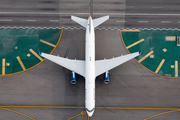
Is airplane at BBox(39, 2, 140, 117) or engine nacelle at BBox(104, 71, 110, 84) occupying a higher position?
airplane at BBox(39, 2, 140, 117)

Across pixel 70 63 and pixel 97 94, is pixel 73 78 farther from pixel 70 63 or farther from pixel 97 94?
pixel 97 94

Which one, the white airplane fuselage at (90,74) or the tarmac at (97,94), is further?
the tarmac at (97,94)

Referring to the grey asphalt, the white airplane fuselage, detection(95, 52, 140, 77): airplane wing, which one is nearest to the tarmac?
the grey asphalt

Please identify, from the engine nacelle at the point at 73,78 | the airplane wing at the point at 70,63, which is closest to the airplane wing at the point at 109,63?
the airplane wing at the point at 70,63

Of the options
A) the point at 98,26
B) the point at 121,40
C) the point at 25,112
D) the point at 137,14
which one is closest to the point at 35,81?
the point at 25,112

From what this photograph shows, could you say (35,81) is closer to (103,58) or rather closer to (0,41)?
(0,41)

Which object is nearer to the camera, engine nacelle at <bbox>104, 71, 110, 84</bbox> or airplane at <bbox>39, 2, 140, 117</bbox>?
airplane at <bbox>39, 2, 140, 117</bbox>

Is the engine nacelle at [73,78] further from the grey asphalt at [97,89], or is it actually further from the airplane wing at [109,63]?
the airplane wing at [109,63]

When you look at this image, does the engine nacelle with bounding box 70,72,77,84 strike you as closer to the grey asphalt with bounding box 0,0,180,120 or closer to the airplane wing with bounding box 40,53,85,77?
the airplane wing with bounding box 40,53,85,77

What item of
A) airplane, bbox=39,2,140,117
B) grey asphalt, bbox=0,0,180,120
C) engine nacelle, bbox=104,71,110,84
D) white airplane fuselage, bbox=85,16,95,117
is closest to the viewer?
white airplane fuselage, bbox=85,16,95,117

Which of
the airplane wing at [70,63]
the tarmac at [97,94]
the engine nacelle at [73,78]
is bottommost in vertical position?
the tarmac at [97,94]
